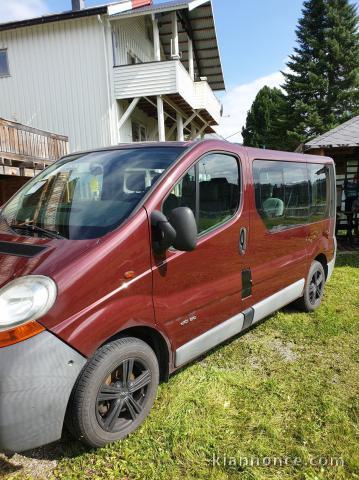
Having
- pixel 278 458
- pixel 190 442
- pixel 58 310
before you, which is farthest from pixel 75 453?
pixel 278 458

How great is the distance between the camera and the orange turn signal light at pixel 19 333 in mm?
1919

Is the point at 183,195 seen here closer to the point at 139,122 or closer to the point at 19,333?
the point at 19,333

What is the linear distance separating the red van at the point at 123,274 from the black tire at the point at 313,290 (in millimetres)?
941

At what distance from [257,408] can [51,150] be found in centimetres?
930

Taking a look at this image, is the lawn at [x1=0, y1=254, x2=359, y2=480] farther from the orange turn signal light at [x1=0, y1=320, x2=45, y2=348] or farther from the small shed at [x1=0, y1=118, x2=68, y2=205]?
the small shed at [x1=0, y1=118, x2=68, y2=205]

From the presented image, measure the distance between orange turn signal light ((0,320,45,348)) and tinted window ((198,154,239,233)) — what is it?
54.1 inches

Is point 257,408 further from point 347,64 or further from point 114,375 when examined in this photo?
point 347,64

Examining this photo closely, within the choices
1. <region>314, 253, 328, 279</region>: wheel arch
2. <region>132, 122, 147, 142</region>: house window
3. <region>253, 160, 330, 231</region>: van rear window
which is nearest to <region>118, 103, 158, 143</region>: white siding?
<region>132, 122, 147, 142</region>: house window

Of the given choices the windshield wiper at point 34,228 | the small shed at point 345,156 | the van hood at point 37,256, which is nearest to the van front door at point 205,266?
the van hood at point 37,256

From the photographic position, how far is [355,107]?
106ft

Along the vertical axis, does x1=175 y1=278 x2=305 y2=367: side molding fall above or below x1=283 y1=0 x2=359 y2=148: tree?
below

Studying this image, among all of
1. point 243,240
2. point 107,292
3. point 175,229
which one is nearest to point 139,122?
point 243,240

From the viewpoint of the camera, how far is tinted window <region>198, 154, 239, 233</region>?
2.91 meters

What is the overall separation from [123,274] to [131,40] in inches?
615
